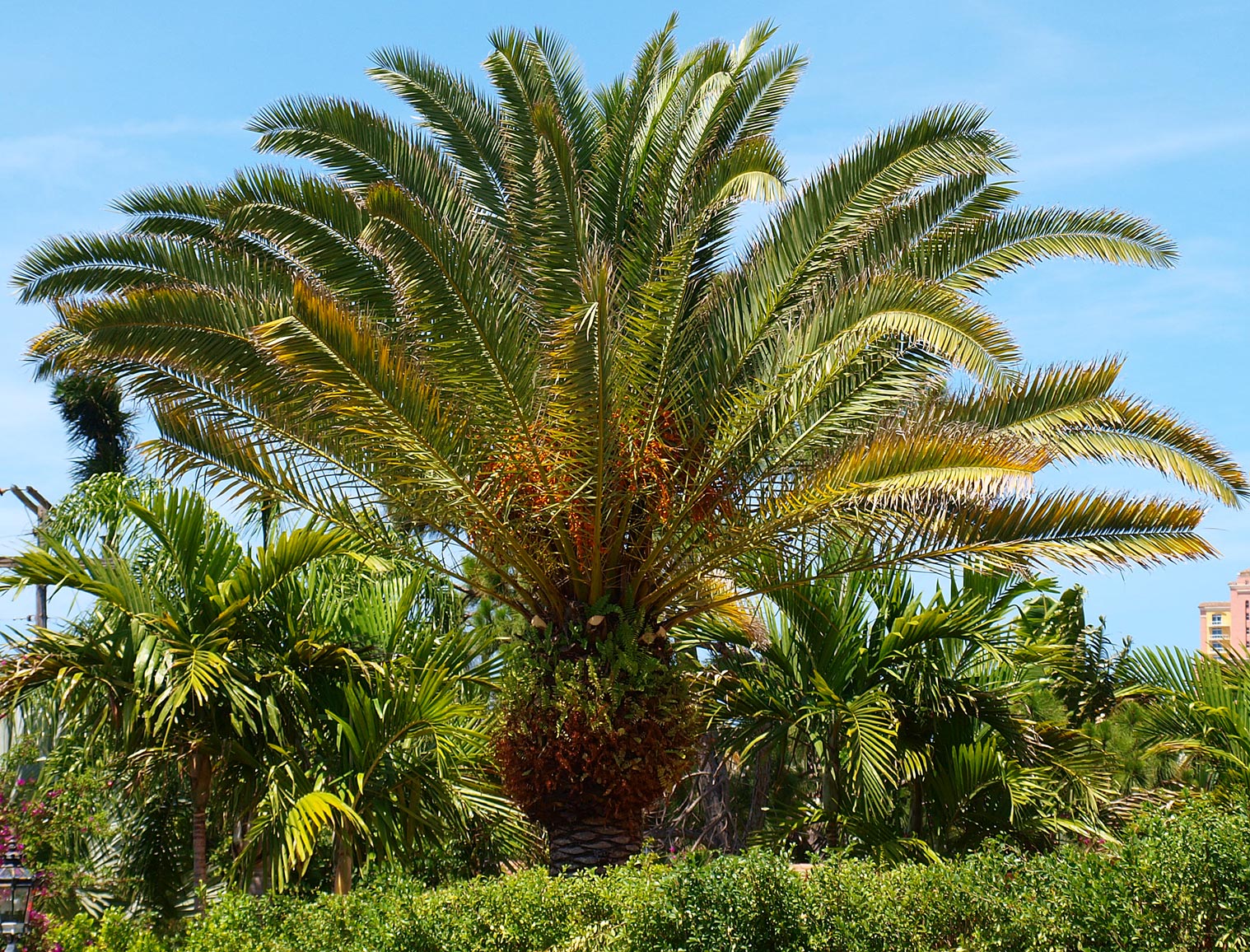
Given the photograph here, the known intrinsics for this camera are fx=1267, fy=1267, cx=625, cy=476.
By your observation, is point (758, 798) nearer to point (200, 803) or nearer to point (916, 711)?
point (916, 711)

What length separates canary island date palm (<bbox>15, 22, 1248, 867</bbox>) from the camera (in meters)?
8.30

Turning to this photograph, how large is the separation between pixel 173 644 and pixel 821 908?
4.78 m

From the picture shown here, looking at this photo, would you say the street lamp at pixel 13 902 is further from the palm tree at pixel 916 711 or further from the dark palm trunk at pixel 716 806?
the dark palm trunk at pixel 716 806

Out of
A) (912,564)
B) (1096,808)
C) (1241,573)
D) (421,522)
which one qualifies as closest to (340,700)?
(421,522)

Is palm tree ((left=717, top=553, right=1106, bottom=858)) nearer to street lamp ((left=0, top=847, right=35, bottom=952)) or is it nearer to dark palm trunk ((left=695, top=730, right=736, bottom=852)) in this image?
dark palm trunk ((left=695, top=730, right=736, bottom=852))

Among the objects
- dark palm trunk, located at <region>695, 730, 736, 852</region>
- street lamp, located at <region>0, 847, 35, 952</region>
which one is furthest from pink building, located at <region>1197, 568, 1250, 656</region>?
street lamp, located at <region>0, 847, 35, 952</region>

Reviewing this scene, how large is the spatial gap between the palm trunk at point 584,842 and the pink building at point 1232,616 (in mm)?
28392

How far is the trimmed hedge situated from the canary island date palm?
57.6 inches

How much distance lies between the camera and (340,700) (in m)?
9.53

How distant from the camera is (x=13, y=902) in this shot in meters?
9.23

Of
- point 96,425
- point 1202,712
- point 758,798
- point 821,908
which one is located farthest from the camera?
point 96,425

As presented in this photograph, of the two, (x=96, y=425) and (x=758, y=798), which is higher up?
(x=96, y=425)

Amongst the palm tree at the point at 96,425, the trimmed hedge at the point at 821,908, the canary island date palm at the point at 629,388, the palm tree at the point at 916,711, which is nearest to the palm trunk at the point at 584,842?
the canary island date palm at the point at 629,388

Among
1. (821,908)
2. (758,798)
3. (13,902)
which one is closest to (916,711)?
(758,798)
